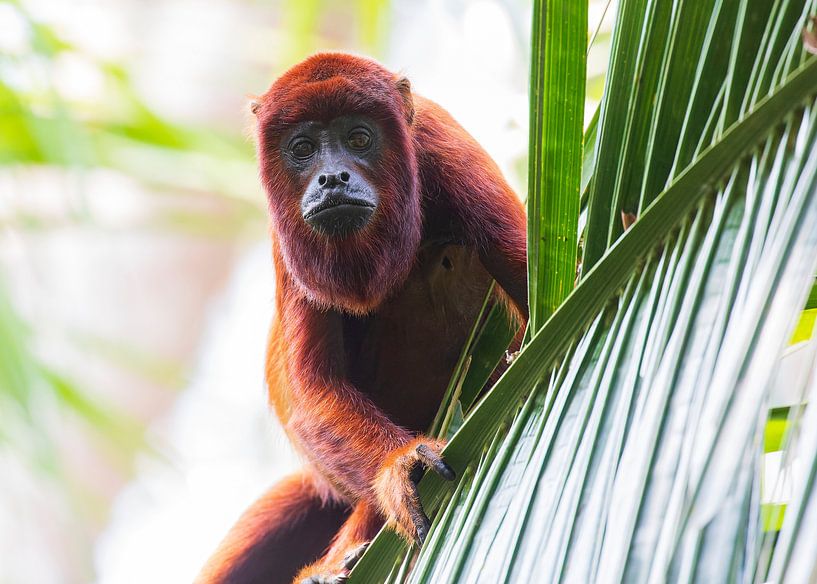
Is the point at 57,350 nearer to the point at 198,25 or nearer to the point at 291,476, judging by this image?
the point at 198,25

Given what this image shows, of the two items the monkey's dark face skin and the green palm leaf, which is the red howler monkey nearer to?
A: the monkey's dark face skin

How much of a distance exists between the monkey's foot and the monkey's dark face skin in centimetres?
90

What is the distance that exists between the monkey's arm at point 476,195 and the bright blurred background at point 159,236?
775 mm

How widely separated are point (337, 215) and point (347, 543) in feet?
3.27

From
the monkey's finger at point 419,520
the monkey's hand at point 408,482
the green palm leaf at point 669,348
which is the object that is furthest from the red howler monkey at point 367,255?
the green palm leaf at point 669,348

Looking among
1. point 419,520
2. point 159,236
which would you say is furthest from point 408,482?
point 159,236

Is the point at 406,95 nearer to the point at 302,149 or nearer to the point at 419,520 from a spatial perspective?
the point at 302,149

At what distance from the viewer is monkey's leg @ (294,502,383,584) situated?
Answer: 2734 mm

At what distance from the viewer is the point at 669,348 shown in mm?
1190

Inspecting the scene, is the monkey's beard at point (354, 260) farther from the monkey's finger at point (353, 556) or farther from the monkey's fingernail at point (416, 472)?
the monkey's fingernail at point (416, 472)

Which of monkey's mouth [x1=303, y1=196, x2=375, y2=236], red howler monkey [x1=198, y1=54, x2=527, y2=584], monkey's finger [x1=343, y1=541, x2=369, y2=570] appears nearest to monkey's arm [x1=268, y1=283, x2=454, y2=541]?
red howler monkey [x1=198, y1=54, x2=527, y2=584]

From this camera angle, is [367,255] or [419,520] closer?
[419,520]

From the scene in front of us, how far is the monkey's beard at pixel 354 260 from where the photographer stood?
9.46ft

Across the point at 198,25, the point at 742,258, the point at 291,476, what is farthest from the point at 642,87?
the point at 198,25
